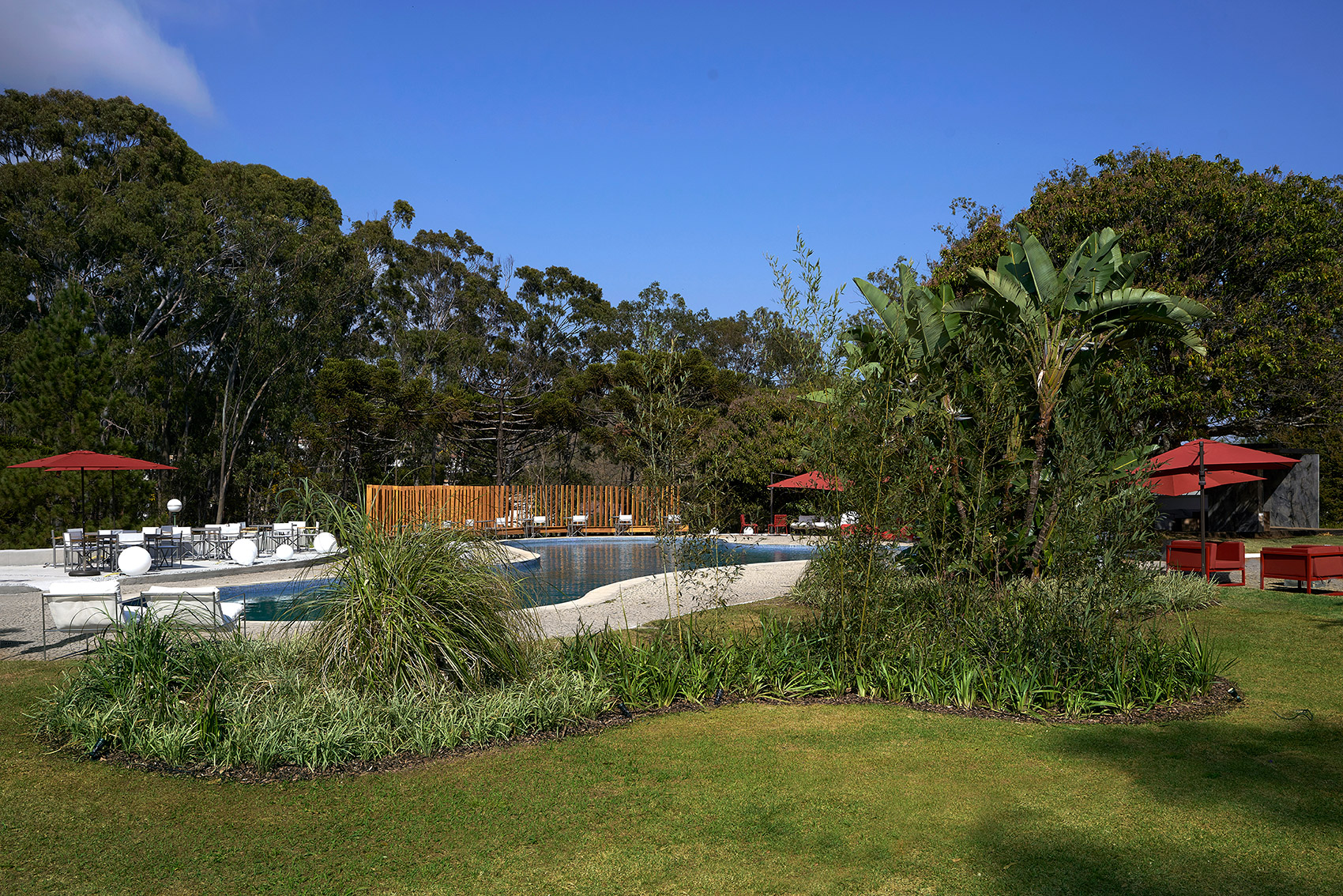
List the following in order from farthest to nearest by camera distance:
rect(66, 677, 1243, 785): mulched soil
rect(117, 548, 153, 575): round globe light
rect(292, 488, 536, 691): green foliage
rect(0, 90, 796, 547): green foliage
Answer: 1. rect(0, 90, 796, 547): green foliage
2. rect(117, 548, 153, 575): round globe light
3. rect(292, 488, 536, 691): green foliage
4. rect(66, 677, 1243, 785): mulched soil

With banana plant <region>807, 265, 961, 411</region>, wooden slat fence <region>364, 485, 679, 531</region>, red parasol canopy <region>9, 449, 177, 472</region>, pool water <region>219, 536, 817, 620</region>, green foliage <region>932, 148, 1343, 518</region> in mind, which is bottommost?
pool water <region>219, 536, 817, 620</region>

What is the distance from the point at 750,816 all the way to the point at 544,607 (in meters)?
6.22

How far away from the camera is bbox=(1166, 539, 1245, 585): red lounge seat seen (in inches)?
452

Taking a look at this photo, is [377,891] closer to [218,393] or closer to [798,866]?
[798,866]

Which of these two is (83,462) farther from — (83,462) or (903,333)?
(903,333)

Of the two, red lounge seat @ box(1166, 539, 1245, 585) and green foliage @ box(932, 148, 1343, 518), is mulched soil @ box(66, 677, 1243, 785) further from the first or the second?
green foliage @ box(932, 148, 1343, 518)

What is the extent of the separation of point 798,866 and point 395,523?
363cm

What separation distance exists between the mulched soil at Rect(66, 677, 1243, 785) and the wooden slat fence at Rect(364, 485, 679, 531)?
15.6m

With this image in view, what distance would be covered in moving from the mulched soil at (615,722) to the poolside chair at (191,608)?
63.1 inches

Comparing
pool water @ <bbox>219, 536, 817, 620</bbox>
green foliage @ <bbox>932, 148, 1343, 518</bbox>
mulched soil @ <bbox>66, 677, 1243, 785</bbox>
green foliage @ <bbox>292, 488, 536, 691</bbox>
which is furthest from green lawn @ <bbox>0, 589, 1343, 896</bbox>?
green foliage @ <bbox>932, 148, 1343, 518</bbox>

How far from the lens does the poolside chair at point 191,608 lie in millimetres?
6191

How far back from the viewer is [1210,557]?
38.2 ft

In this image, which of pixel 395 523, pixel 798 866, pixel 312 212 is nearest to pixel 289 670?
pixel 395 523

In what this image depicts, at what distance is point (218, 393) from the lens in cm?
2831
